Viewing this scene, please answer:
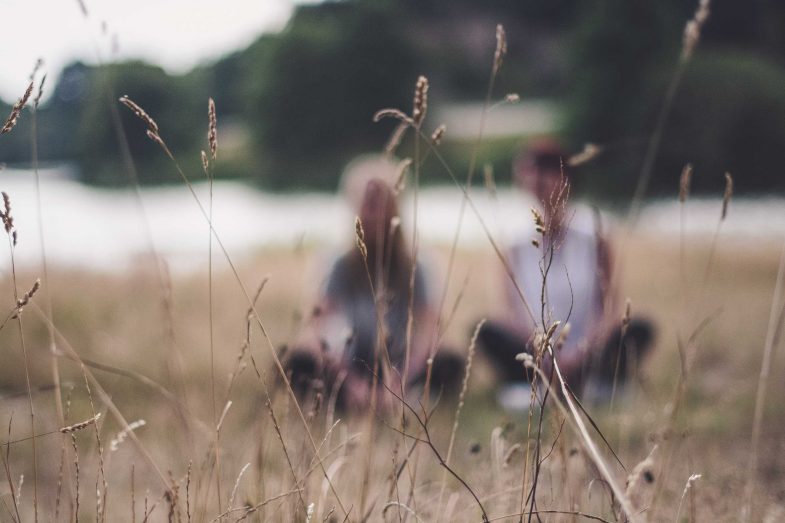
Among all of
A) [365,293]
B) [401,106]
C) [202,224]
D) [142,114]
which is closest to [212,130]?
[142,114]

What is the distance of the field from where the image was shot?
124 centimetres

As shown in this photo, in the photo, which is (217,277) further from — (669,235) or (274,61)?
(274,61)

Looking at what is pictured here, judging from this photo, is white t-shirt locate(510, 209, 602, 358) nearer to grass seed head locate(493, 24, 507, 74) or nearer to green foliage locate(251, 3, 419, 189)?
grass seed head locate(493, 24, 507, 74)

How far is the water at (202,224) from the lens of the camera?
87.5 inches

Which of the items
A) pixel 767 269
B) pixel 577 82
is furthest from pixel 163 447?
pixel 577 82

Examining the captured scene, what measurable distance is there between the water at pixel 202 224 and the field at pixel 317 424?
350mm

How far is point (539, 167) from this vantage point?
9.94ft

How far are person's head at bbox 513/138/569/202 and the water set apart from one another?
16cm

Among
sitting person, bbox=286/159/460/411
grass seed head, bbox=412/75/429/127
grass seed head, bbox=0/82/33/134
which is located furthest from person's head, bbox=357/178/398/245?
grass seed head, bbox=0/82/33/134

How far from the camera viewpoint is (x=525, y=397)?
3.06 m

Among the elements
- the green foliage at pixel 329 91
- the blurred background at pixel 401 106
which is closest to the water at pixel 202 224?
the blurred background at pixel 401 106

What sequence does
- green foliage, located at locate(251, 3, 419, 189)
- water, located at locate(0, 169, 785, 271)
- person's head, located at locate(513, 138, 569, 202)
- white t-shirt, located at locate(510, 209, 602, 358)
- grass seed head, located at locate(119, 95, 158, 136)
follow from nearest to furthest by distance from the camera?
grass seed head, located at locate(119, 95, 158, 136) → water, located at locate(0, 169, 785, 271) → person's head, located at locate(513, 138, 569, 202) → white t-shirt, located at locate(510, 209, 602, 358) → green foliage, located at locate(251, 3, 419, 189)

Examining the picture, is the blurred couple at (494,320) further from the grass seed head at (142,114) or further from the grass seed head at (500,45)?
the grass seed head at (142,114)

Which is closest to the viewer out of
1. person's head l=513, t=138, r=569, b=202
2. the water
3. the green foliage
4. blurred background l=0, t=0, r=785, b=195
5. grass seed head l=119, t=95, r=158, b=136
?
grass seed head l=119, t=95, r=158, b=136
